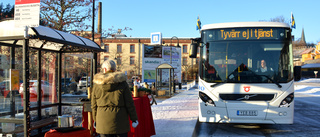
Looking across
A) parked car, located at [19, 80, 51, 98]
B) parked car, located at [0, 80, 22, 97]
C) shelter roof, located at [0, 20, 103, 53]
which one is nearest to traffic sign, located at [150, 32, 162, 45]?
parked car, located at [19, 80, 51, 98]

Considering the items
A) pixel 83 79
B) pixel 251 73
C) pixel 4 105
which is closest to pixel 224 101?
pixel 251 73

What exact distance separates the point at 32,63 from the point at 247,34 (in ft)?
22.4

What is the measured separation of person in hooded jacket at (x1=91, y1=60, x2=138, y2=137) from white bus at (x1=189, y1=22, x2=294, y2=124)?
392 centimetres

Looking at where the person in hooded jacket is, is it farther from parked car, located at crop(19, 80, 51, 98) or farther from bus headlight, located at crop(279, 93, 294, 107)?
parked car, located at crop(19, 80, 51, 98)

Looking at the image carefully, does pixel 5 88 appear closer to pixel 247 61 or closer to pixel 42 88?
pixel 42 88

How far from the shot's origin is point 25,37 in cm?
448

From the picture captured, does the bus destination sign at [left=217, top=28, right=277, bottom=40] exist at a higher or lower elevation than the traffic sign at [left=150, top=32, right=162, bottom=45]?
lower

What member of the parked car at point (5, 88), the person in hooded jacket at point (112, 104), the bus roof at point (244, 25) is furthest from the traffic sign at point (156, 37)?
the person in hooded jacket at point (112, 104)

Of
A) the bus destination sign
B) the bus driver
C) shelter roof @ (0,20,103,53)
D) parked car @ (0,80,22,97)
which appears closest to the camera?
shelter roof @ (0,20,103,53)

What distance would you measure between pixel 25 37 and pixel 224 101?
508cm

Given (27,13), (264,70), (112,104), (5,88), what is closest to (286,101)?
(264,70)

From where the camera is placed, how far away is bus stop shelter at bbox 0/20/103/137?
4.61m

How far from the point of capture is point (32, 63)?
29.3ft

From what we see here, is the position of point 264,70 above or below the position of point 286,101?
above
